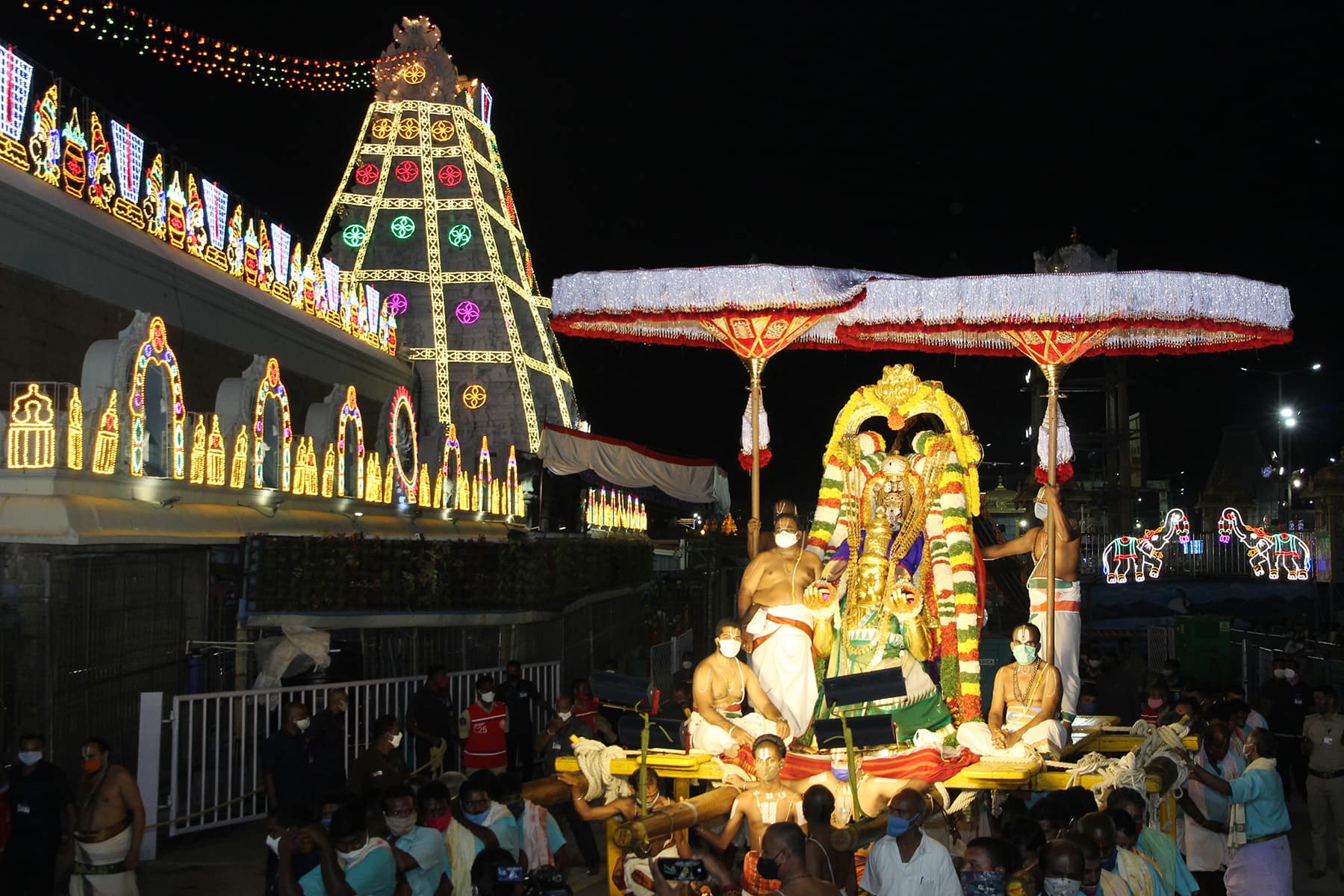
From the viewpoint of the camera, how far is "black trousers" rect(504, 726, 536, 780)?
45.6 feet

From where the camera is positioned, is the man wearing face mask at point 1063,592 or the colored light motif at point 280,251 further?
the colored light motif at point 280,251

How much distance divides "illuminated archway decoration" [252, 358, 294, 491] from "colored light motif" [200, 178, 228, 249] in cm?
328

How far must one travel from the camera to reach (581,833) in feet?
36.6

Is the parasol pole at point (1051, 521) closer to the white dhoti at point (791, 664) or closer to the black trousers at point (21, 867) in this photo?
the white dhoti at point (791, 664)

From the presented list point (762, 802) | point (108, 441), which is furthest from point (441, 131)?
point (762, 802)

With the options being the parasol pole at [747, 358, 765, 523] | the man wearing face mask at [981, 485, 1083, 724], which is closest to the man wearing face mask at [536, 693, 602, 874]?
the parasol pole at [747, 358, 765, 523]

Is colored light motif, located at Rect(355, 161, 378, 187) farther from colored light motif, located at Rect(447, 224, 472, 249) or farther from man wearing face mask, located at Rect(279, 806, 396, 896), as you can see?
man wearing face mask, located at Rect(279, 806, 396, 896)

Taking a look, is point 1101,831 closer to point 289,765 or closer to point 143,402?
point 289,765

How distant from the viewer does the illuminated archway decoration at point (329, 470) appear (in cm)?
2172

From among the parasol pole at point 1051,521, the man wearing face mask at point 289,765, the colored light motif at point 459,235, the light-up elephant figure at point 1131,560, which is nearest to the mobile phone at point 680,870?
the man wearing face mask at point 289,765

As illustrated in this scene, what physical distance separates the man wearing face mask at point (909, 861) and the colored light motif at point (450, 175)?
1370 inches

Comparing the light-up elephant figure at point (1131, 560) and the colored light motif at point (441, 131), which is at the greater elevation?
the colored light motif at point (441, 131)

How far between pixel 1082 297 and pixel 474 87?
32790mm

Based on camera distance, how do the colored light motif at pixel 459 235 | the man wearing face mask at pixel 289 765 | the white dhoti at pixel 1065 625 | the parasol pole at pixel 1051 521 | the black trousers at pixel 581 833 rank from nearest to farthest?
the man wearing face mask at pixel 289 765
the black trousers at pixel 581 833
the parasol pole at pixel 1051 521
the white dhoti at pixel 1065 625
the colored light motif at pixel 459 235
